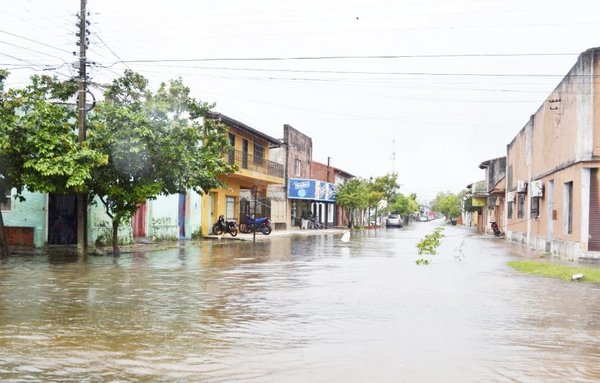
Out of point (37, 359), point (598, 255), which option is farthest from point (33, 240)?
point (598, 255)

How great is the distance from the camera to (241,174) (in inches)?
1335

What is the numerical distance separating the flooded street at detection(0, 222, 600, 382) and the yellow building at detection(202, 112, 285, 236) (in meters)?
17.1

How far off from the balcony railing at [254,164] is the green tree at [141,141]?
1379 centimetres

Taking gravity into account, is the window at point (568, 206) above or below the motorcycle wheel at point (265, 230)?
above

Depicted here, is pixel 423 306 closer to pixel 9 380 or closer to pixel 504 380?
pixel 504 380

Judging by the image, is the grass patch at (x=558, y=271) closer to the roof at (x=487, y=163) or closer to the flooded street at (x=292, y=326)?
the flooded street at (x=292, y=326)

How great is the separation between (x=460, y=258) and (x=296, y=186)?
26.5 m

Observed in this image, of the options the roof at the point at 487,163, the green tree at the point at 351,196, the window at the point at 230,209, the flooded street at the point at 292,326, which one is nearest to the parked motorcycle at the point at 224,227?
the window at the point at 230,209

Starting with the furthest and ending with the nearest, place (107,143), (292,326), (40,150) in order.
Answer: (107,143)
(40,150)
(292,326)

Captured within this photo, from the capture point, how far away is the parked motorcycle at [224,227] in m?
31.2

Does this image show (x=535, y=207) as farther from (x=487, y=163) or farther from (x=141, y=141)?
(x=487, y=163)

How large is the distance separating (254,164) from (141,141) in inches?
798

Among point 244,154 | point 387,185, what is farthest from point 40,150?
point 387,185

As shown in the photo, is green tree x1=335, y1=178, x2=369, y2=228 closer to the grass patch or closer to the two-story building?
the two-story building
